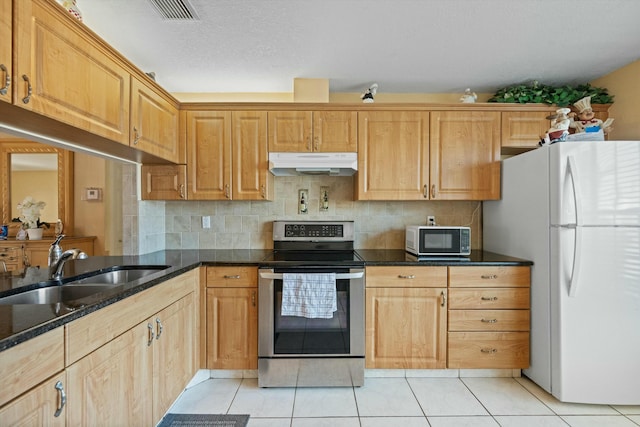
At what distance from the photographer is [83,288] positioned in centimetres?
169

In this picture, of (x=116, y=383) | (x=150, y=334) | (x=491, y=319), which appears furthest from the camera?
(x=491, y=319)

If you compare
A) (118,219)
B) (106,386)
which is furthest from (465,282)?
(118,219)

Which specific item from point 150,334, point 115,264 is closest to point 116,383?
point 150,334

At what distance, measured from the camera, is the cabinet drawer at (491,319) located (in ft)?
7.67

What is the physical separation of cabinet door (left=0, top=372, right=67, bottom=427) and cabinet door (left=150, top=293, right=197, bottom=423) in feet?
2.04

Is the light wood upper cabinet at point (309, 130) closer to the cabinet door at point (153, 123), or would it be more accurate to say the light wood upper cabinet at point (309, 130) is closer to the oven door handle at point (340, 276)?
the cabinet door at point (153, 123)

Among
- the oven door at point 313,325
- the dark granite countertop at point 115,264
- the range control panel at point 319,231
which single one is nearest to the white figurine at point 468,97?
the dark granite countertop at point 115,264

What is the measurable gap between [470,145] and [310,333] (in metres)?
2.00

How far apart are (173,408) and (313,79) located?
2662 mm

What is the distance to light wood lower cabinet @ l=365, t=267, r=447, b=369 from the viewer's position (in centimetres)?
234

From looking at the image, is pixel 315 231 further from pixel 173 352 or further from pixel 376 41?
pixel 376 41

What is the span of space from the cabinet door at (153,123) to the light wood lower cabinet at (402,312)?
1789 mm

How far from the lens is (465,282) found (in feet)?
7.68

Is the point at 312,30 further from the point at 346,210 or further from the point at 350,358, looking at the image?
the point at 350,358
